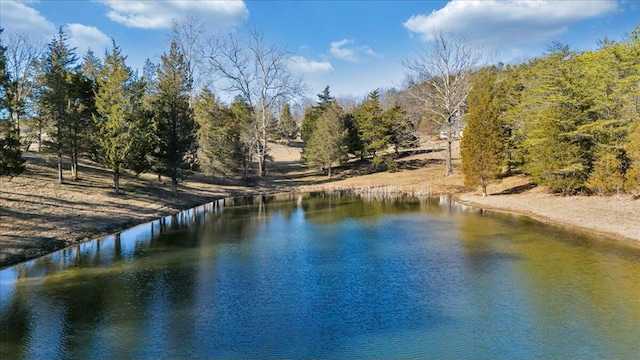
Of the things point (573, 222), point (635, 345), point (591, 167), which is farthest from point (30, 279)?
point (591, 167)

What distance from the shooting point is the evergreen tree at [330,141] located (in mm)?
62594

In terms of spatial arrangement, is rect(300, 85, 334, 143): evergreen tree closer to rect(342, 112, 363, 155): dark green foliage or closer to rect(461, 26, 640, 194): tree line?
rect(342, 112, 363, 155): dark green foliage

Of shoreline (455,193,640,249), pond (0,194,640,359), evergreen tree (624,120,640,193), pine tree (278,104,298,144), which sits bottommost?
pond (0,194,640,359)

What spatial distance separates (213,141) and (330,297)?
40.7 m

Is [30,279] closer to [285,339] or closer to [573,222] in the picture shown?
[285,339]

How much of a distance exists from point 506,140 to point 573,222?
740 inches

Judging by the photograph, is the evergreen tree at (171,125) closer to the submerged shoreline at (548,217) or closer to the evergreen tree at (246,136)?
the submerged shoreline at (548,217)

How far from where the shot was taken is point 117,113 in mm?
37469

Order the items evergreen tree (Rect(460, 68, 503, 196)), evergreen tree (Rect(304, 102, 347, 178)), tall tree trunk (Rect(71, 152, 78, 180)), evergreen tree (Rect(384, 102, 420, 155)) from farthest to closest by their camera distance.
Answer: evergreen tree (Rect(384, 102, 420, 155))
evergreen tree (Rect(304, 102, 347, 178))
evergreen tree (Rect(460, 68, 503, 196))
tall tree trunk (Rect(71, 152, 78, 180))

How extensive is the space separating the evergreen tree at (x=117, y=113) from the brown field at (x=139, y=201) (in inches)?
130

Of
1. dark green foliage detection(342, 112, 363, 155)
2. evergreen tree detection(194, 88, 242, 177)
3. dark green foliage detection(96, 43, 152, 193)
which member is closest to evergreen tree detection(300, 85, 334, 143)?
dark green foliage detection(342, 112, 363, 155)

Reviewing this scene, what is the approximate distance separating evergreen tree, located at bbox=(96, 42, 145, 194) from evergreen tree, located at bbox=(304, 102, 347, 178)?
1165 inches

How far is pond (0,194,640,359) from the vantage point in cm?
1311

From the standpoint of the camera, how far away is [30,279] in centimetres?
1998
